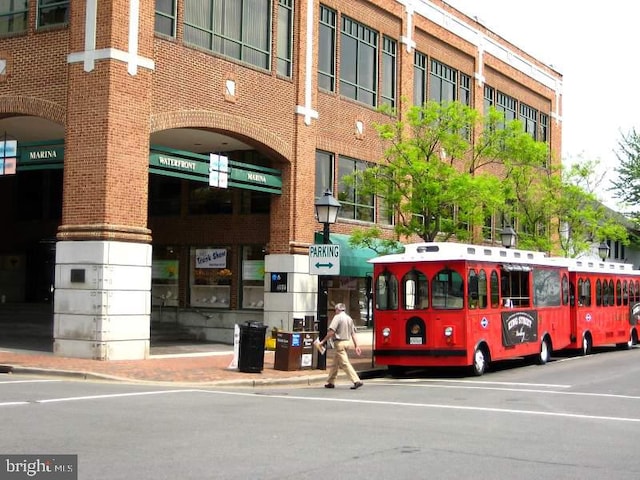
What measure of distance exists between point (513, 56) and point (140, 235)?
26.4 m

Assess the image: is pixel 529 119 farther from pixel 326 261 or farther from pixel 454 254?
pixel 326 261

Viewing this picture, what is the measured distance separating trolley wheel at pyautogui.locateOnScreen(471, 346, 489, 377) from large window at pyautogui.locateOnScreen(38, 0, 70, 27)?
12.9 m

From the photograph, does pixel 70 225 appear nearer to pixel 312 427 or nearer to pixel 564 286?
pixel 312 427

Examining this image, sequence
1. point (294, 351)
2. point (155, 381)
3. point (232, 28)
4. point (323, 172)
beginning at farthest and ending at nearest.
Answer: point (323, 172), point (232, 28), point (294, 351), point (155, 381)

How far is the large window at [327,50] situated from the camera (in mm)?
28172

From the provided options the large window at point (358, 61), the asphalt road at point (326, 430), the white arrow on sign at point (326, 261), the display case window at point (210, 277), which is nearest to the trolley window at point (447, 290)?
the white arrow on sign at point (326, 261)

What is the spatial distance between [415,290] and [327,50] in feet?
38.8

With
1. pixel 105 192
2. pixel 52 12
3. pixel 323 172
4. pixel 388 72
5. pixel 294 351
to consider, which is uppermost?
pixel 388 72

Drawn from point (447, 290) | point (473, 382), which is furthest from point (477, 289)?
point (473, 382)

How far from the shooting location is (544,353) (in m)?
23.7

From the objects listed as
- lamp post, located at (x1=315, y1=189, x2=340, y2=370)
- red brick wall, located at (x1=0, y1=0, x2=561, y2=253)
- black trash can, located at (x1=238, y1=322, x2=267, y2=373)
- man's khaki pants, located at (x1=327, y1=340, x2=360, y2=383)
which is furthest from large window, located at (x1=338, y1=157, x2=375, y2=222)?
man's khaki pants, located at (x1=327, y1=340, x2=360, y2=383)

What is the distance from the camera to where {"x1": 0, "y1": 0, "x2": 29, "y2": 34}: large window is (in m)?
22.2

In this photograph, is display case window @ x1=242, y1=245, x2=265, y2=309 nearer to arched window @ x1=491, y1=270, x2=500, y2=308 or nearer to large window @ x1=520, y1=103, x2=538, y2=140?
arched window @ x1=491, y1=270, x2=500, y2=308

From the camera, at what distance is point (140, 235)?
67.2 ft
